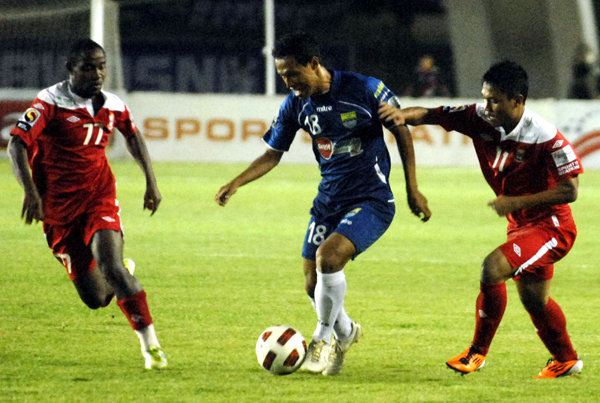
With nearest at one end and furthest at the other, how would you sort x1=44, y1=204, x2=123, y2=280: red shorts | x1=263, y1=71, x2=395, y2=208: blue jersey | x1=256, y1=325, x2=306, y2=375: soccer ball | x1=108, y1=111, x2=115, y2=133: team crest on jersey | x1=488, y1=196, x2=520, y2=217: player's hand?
x1=488, y1=196, x2=520, y2=217: player's hand → x1=256, y1=325, x2=306, y2=375: soccer ball → x1=263, y1=71, x2=395, y2=208: blue jersey → x1=44, y1=204, x2=123, y2=280: red shorts → x1=108, y1=111, x2=115, y2=133: team crest on jersey

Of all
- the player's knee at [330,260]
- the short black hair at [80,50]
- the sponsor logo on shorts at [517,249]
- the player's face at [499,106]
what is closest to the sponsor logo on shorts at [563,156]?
the player's face at [499,106]

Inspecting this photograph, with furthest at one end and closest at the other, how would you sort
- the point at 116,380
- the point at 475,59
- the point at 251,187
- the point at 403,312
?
the point at 475,59, the point at 251,187, the point at 403,312, the point at 116,380

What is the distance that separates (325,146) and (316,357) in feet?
3.96

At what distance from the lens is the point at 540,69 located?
1220 inches

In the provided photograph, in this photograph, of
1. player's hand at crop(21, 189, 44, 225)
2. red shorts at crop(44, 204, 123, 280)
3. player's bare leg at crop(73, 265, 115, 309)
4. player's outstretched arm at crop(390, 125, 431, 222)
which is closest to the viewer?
player's outstretched arm at crop(390, 125, 431, 222)

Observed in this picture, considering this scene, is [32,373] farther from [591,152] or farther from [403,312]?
[591,152]

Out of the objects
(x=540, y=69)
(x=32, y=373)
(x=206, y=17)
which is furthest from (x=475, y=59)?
(x=32, y=373)

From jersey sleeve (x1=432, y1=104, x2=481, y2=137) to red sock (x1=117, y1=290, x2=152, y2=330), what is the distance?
1.92 metres

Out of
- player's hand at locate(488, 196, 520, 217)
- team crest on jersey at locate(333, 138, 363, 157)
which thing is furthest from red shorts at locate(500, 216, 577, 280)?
team crest on jersey at locate(333, 138, 363, 157)

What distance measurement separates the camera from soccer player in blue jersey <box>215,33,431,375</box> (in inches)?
222

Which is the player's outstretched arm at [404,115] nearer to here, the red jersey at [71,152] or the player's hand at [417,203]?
the player's hand at [417,203]

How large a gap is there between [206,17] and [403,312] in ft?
90.8

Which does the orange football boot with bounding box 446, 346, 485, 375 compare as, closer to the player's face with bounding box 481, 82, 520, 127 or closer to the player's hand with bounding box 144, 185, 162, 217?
the player's face with bounding box 481, 82, 520, 127

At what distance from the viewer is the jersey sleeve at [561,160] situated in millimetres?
5359
